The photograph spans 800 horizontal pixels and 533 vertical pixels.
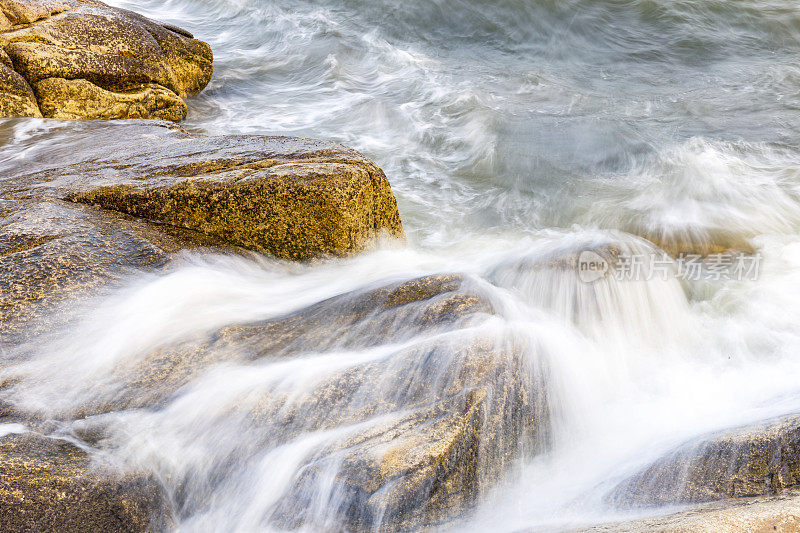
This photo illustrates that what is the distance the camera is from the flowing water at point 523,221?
2924 millimetres

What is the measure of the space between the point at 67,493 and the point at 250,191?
7.67 ft

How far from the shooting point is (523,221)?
6.91 meters

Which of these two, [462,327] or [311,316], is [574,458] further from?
[311,316]

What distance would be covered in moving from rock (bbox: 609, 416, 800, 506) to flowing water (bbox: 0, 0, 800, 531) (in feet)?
0.57

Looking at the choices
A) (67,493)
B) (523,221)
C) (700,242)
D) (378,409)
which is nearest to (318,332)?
(378,409)

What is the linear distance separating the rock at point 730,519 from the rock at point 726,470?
10 centimetres

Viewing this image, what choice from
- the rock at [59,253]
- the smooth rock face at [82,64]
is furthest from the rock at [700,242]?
the smooth rock face at [82,64]

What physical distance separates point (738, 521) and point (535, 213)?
523 centimetres

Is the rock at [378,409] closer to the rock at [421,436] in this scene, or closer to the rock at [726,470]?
the rock at [421,436]

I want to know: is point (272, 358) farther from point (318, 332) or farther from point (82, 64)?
point (82, 64)

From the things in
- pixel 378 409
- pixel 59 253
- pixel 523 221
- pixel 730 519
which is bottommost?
pixel 523 221

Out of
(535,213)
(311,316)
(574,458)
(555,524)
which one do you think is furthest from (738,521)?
(535,213)

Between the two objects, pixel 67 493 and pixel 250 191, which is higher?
pixel 250 191

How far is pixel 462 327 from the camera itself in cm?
345
